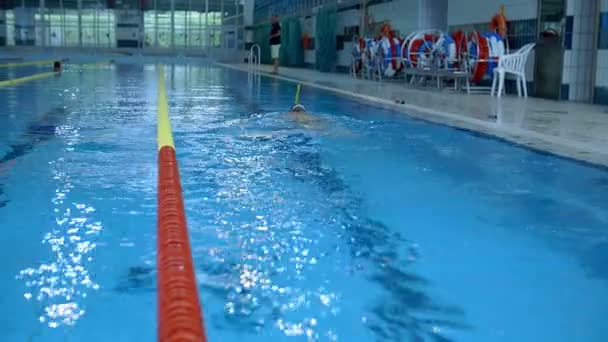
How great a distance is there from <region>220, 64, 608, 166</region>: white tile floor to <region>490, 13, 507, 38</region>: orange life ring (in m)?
1.20

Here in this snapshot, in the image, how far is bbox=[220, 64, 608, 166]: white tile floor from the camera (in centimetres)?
549

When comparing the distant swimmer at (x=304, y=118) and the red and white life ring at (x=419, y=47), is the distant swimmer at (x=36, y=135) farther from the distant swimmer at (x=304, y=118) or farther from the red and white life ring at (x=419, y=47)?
the red and white life ring at (x=419, y=47)

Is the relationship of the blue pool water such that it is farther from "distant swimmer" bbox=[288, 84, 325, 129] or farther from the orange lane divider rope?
"distant swimmer" bbox=[288, 84, 325, 129]

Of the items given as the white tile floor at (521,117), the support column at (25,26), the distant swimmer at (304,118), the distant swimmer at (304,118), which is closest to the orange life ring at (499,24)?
the white tile floor at (521,117)

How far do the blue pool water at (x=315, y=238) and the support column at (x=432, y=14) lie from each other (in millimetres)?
9464

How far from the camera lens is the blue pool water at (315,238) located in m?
2.30

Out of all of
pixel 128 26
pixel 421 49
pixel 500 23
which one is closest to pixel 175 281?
pixel 500 23

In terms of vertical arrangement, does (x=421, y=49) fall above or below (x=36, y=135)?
above

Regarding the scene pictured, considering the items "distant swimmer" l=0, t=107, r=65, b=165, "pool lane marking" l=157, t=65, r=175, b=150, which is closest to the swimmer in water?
"pool lane marking" l=157, t=65, r=175, b=150

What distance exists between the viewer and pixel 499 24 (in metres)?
11.2

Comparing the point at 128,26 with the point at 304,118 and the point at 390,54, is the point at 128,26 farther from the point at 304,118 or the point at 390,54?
the point at 304,118

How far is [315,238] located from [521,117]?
4.84 metres

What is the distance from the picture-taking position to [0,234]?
3230mm

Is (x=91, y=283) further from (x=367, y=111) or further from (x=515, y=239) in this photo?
(x=367, y=111)
